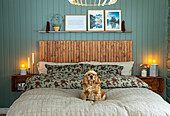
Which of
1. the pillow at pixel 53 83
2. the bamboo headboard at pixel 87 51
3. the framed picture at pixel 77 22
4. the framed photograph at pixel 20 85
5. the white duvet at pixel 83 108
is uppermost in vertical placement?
the framed picture at pixel 77 22

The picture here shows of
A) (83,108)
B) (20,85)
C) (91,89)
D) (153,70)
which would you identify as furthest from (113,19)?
(83,108)

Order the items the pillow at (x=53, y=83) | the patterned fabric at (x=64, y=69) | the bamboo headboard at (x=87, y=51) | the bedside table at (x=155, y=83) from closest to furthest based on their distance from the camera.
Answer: the pillow at (x=53, y=83), the patterned fabric at (x=64, y=69), the bedside table at (x=155, y=83), the bamboo headboard at (x=87, y=51)

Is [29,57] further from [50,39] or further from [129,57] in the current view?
[129,57]

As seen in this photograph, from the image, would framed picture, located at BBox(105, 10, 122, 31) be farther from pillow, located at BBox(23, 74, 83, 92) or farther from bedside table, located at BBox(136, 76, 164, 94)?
pillow, located at BBox(23, 74, 83, 92)

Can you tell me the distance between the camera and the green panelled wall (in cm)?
371

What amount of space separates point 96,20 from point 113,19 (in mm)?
363

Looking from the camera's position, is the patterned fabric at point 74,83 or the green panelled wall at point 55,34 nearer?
the patterned fabric at point 74,83

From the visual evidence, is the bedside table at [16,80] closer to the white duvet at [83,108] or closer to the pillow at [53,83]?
the pillow at [53,83]

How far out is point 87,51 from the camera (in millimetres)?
3674

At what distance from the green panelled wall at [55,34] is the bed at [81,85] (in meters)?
0.20

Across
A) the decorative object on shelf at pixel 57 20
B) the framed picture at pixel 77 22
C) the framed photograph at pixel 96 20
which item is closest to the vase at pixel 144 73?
the framed photograph at pixel 96 20

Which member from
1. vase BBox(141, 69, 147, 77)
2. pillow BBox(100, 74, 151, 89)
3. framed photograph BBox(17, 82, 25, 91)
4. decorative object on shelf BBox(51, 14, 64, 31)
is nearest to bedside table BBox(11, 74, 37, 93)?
framed photograph BBox(17, 82, 25, 91)

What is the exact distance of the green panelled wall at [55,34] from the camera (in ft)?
12.2

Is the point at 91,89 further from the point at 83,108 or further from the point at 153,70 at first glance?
the point at 153,70
